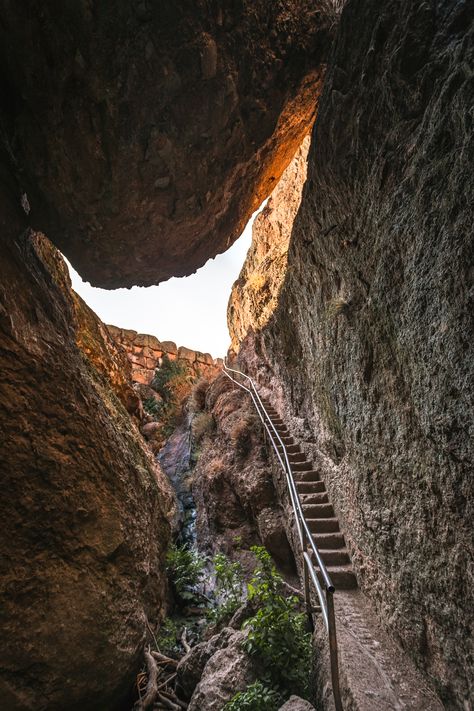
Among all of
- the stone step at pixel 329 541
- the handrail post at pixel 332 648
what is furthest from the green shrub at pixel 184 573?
the handrail post at pixel 332 648

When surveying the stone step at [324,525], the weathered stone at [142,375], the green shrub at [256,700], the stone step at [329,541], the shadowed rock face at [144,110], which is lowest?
the green shrub at [256,700]

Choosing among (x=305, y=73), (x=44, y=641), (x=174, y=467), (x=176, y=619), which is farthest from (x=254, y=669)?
(x=174, y=467)

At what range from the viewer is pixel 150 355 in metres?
15.8

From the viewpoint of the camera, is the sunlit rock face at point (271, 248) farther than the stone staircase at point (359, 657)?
Yes

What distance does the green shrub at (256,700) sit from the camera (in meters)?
2.47

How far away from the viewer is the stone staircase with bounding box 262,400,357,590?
3566 millimetres

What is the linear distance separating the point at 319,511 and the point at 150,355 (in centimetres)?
1271

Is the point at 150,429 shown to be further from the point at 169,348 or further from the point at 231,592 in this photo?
the point at 231,592

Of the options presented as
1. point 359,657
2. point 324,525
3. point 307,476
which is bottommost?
point 359,657

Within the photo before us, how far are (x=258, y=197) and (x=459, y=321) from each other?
4.55m

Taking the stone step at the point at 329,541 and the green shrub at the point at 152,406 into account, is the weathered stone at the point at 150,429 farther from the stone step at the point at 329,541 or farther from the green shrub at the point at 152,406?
the stone step at the point at 329,541

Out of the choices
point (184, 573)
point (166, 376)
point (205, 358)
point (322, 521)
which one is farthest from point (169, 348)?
point (322, 521)

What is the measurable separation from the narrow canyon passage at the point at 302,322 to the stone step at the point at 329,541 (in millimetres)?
27

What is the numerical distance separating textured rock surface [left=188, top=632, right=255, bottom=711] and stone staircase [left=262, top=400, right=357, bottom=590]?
3.95 feet
